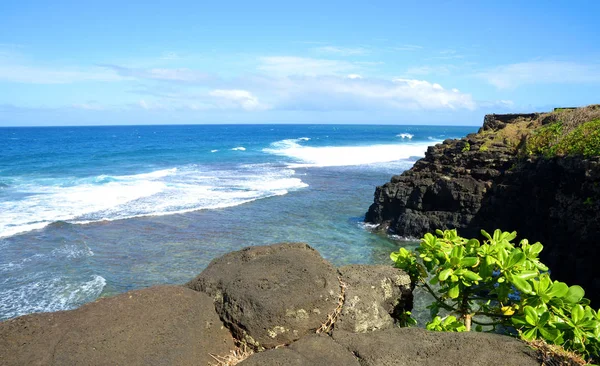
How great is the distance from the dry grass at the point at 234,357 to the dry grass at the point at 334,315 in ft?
1.84

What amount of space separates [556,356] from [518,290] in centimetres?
72

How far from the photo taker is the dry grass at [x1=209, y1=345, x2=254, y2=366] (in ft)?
10.6

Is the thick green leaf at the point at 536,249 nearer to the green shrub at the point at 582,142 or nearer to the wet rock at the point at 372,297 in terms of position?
the wet rock at the point at 372,297

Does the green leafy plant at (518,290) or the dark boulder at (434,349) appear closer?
the dark boulder at (434,349)

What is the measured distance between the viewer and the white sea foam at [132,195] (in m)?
21.7

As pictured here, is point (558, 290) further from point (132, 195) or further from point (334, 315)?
point (132, 195)

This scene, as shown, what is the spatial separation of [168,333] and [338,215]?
1972 cm

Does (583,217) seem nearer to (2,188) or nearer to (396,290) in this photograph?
(396,290)

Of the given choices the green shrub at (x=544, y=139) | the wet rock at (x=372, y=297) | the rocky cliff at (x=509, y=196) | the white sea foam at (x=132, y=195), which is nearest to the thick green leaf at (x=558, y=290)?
the wet rock at (x=372, y=297)

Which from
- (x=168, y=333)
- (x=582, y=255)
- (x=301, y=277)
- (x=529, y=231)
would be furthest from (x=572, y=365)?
(x=529, y=231)

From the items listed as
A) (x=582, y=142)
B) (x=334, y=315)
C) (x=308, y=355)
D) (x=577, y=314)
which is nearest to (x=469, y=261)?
(x=577, y=314)

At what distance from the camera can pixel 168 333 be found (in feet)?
10.8

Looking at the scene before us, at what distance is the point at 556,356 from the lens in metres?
2.91

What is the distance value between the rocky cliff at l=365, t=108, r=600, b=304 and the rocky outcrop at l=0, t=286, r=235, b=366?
1031 centimetres
